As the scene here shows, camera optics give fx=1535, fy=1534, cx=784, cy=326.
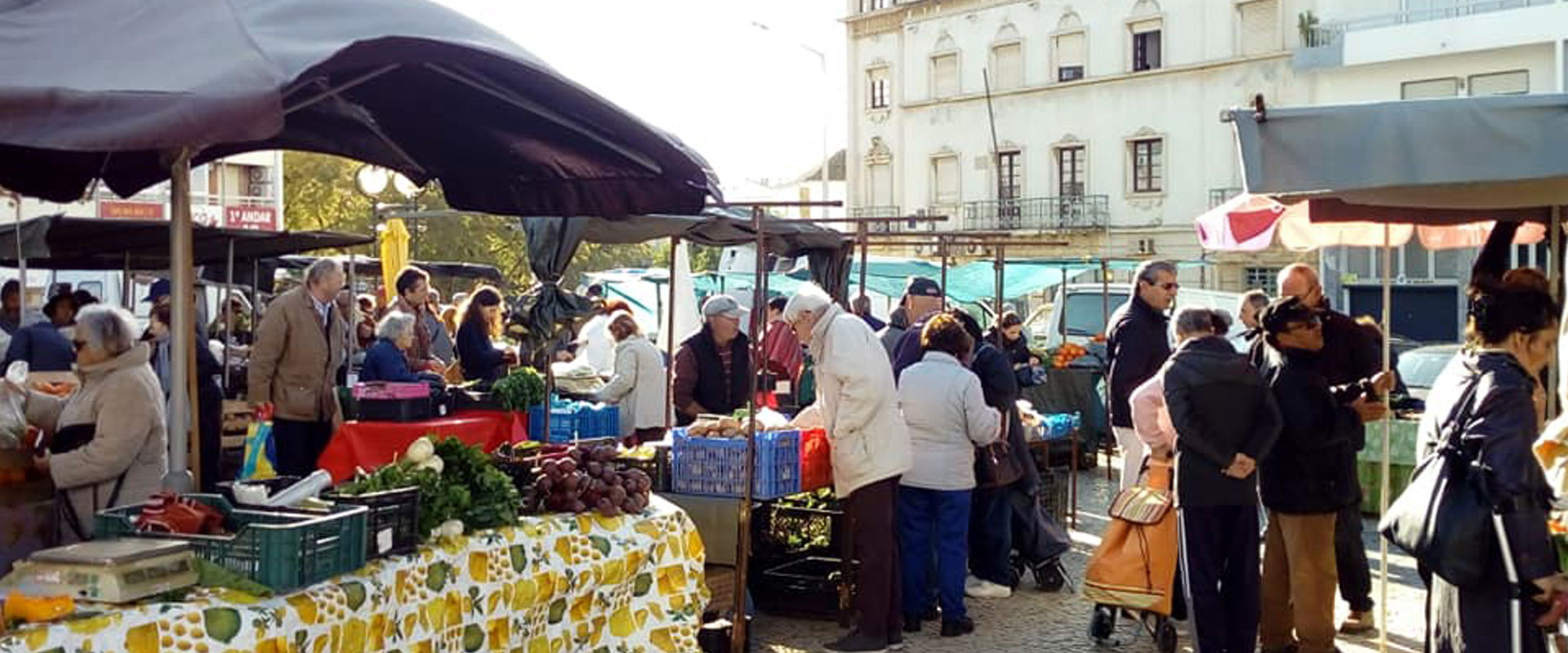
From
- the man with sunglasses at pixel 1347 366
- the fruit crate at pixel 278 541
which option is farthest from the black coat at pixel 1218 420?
the fruit crate at pixel 278 541

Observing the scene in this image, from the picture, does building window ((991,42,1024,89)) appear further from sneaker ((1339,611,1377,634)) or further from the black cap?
sneaker ((1339,611,1377,634))

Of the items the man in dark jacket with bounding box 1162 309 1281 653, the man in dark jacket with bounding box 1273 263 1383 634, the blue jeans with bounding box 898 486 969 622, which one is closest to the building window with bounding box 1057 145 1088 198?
the man in dark jacket with bounding box 1273 263 1383 634

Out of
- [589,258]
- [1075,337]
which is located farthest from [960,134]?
[1075,337]

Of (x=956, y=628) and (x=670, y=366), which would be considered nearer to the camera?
(x=956, y=628)

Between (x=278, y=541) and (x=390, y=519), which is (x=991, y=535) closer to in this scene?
(x=390, y=519)

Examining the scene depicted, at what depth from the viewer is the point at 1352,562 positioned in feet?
26.0

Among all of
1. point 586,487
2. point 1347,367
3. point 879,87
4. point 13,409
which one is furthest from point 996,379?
point 879,87

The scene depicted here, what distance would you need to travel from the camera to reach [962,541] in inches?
312

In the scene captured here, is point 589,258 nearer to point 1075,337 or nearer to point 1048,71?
point 1048,71

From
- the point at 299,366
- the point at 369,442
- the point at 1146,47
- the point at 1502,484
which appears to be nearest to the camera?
the point at 1502,484

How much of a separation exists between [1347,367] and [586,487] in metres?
3.74

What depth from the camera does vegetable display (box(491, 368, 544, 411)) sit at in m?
9.64

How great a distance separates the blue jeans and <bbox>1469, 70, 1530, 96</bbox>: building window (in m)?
28.9

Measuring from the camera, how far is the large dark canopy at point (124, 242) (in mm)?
11102
